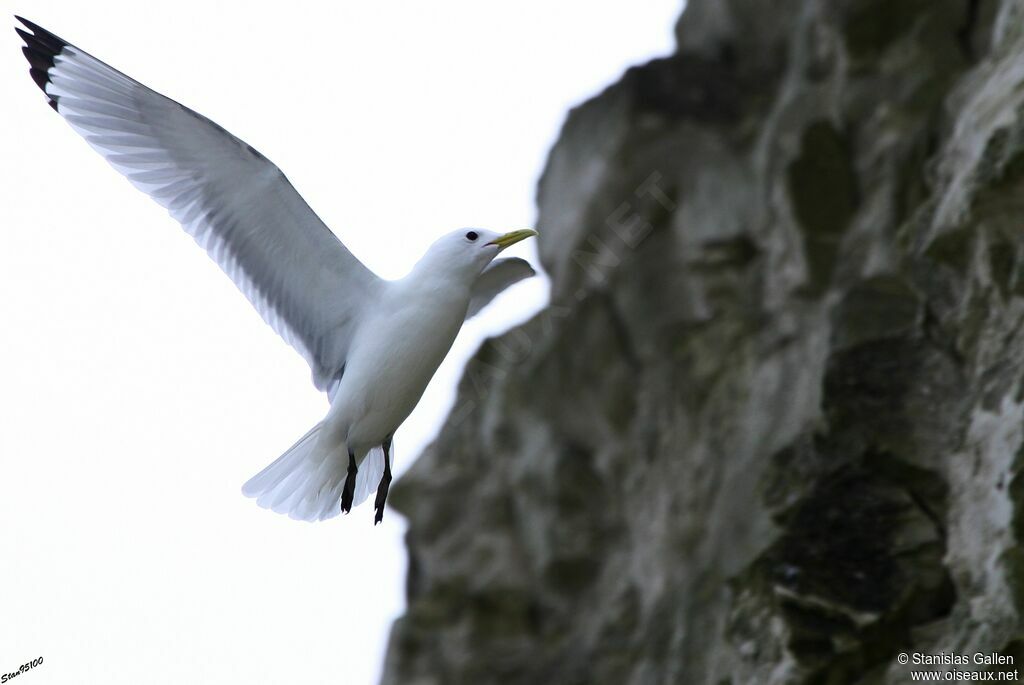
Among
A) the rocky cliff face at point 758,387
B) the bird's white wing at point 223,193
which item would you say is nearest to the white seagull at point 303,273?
the bird's white wing at point 223,193

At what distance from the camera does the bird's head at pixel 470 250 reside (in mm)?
5324

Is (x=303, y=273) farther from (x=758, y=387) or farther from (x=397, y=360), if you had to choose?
(x=758, y=387)

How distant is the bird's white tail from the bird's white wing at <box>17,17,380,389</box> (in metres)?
0.36

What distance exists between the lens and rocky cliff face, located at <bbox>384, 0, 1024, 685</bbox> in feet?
18.1

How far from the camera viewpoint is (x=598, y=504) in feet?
29.5

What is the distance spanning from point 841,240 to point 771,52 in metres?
1.82

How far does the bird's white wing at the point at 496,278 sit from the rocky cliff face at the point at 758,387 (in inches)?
53.0

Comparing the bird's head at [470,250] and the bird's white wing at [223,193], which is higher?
the bird's white wing at [223,193]

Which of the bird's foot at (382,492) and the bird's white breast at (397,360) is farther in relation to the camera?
the bird's foot at (382,492)

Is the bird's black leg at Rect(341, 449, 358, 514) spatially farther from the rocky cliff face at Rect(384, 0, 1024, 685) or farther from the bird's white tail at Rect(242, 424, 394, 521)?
the rocky cliff face at Rect(384, 0, 1024, 685)

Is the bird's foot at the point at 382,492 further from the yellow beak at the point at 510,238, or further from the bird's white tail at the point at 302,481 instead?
the yellow beak at the point at 510,238

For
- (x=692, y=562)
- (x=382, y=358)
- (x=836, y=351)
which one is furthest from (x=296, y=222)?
(x=692, y=562)

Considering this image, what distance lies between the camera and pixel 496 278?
576cm

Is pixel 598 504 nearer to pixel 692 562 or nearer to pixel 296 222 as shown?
pixel 692 562
